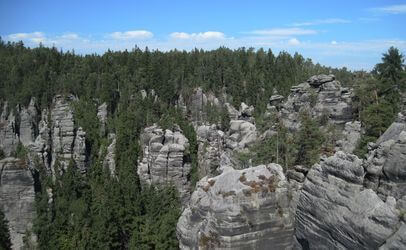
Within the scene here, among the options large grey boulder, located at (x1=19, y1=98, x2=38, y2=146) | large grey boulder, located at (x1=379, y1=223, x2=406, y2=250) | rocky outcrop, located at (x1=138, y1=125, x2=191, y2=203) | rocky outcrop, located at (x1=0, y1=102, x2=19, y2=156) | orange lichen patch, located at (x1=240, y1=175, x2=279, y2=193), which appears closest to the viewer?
large grey boulder, located at (x1=379, y1=223, x2=406, y2=250)

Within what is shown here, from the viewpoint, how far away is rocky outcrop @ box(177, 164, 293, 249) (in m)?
31.6

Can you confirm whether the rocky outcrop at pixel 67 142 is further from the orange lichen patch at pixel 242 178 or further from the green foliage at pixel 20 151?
the orange lichen patch at pixel 242 178

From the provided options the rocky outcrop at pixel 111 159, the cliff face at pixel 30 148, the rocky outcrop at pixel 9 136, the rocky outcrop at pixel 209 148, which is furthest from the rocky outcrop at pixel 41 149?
the rocky outcrop at pixel 209 148

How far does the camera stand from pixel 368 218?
23.1m

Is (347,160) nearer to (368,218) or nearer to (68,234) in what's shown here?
(368,218)

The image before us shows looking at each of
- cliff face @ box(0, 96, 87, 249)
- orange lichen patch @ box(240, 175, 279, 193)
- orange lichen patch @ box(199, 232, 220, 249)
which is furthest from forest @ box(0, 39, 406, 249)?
orange lichen patch @ box(199, 232, 220, 249)

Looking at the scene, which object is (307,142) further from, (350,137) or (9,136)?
(9,136)

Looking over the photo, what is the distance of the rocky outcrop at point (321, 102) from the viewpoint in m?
66.8

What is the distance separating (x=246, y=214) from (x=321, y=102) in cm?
4300

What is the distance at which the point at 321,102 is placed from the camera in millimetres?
70750

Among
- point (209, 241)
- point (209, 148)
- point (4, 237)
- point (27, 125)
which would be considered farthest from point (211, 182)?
point (27, 125)

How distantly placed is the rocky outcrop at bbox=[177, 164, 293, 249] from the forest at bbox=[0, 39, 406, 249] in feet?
48.1

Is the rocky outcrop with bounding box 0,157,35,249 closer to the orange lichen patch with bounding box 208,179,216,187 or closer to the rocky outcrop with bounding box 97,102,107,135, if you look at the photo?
the rocky outcrop with bounding box 97,102,107,135

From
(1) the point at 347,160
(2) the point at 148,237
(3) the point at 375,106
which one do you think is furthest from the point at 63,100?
(1) the point at 347,160
